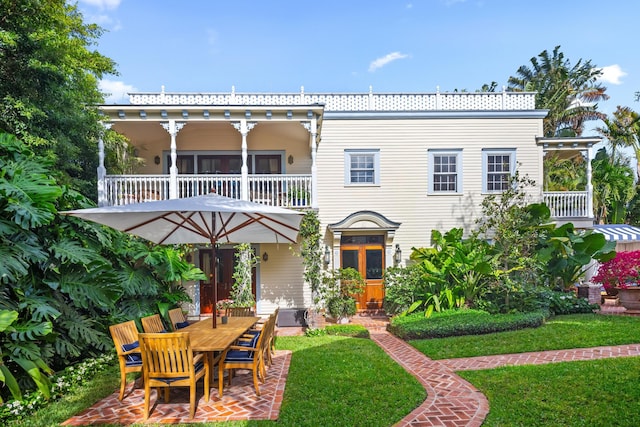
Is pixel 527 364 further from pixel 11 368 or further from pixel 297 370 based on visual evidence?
pixel 11 368

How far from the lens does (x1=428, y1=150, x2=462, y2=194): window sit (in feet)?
44.7

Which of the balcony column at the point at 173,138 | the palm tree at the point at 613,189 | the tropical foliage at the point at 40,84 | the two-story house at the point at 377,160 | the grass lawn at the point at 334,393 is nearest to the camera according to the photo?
the grass lawn at the point at 334,393

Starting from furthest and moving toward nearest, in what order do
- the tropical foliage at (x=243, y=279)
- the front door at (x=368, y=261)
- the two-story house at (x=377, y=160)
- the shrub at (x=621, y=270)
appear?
the front door at (x=368, y=261) < the two-story house at (x=377, y=160) < the shrub at (x=621, y=270) < the tropical foliage at (x=243, y=279)

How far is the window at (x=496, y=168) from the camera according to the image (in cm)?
1366

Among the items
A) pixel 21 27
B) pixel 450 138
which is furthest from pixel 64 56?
pixel 450 138

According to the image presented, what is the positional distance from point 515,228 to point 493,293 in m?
2.01

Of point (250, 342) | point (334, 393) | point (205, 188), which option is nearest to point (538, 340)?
A: point (334, 393)

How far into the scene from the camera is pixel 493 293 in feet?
36.8

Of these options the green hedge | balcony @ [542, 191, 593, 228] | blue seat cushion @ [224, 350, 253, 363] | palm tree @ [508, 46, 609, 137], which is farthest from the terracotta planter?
palm tree @ [508, 46, 609, 137]

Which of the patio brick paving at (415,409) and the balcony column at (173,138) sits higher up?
the balcony column at (173,138)

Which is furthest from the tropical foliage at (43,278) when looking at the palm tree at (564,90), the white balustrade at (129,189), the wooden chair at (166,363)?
the palm tree at (564,90)

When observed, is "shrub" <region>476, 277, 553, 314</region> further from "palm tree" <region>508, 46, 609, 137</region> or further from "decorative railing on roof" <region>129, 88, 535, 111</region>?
"palm tree" <region>508, 46, 609, 137</region>

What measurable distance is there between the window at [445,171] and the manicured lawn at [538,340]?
5550mm

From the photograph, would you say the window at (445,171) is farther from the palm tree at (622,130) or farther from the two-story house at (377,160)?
the palm tree at (622,130)
